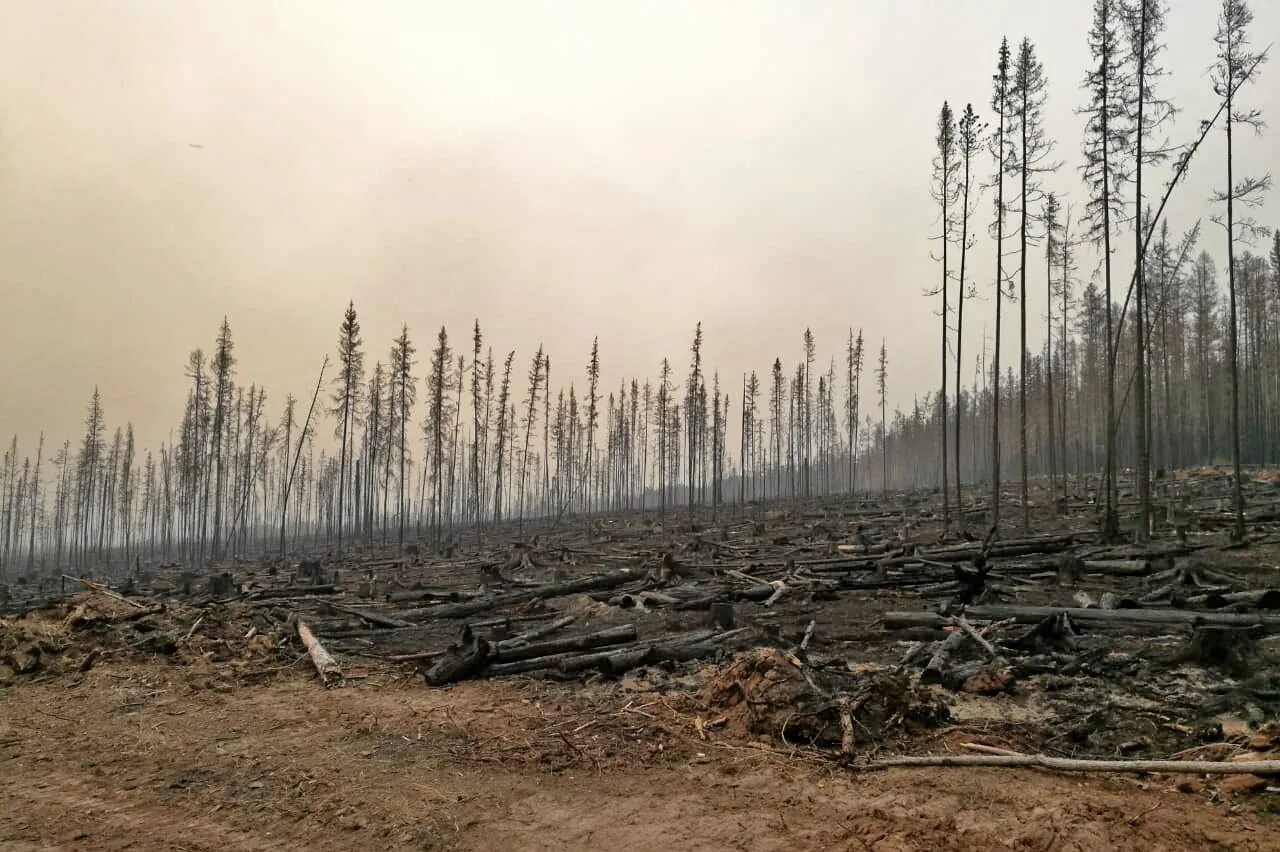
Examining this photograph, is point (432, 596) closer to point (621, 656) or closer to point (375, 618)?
point (375, 618)

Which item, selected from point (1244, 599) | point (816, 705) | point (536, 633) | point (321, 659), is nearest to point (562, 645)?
point (536, 633)

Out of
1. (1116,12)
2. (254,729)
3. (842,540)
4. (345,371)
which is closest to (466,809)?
(254,729)

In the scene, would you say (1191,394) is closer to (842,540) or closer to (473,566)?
(842,540)

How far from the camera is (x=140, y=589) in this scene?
22641 millimetres

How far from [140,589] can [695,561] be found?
19770mm

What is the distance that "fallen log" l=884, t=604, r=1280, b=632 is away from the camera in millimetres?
8234

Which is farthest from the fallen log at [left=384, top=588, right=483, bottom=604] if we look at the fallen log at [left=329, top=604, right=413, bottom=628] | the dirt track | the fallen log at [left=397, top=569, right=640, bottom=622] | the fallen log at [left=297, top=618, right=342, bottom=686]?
the dirt track

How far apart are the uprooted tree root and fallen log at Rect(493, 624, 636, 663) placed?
2862mm

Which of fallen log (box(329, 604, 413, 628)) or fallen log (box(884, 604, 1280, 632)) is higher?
fallen log (box(884, 604, 1280, 632))

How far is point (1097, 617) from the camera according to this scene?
29.8ft

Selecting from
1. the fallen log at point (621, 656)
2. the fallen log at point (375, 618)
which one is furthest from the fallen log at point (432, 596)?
the fallen log at point (621, 656)

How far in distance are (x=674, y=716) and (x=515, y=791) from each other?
209 centimetres

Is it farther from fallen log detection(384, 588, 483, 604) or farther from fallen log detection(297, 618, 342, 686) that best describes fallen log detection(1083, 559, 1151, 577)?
fallen log detection(297, 618, 342, 686)

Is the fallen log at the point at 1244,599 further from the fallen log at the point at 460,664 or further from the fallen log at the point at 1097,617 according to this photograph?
the fallen log at the point at 460,664
